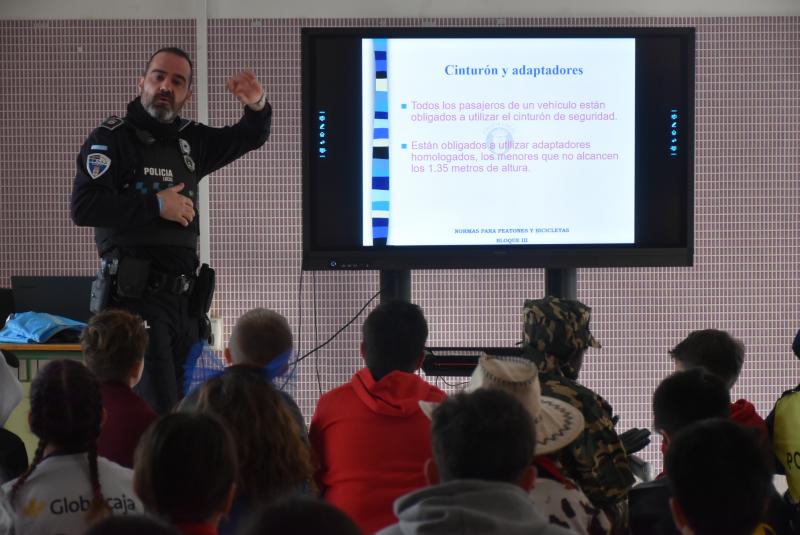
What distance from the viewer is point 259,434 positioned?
1.96 meters

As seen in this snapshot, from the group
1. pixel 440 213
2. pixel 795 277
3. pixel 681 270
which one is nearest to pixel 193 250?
pixel 440 213

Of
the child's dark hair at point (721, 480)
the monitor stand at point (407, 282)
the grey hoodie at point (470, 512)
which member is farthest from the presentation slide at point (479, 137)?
the grey hoodie at point (470, 512)

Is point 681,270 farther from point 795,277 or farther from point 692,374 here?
point 692,374

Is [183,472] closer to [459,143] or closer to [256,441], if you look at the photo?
[256,441]

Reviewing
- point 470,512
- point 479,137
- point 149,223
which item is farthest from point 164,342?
point 470,512

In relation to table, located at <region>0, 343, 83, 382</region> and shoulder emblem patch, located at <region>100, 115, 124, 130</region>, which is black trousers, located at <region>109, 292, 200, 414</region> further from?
table, located at <region>0, 343, 83, 382</region>

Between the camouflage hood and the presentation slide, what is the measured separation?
1.32 m

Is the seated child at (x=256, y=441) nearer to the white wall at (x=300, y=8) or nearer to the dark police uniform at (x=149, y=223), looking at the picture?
the dark police uniform at (x=149, y=223)

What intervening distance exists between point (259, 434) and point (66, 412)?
36 centimetres

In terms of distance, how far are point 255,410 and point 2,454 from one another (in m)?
1.02

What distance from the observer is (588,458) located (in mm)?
2275

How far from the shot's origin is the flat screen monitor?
4039 millimetres

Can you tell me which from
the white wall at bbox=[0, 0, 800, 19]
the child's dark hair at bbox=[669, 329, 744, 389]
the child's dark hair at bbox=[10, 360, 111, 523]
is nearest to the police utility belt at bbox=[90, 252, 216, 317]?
the child's dark hair at bbox=[10, 360, 111, 523]

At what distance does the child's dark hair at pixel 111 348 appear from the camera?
98.5 inches
